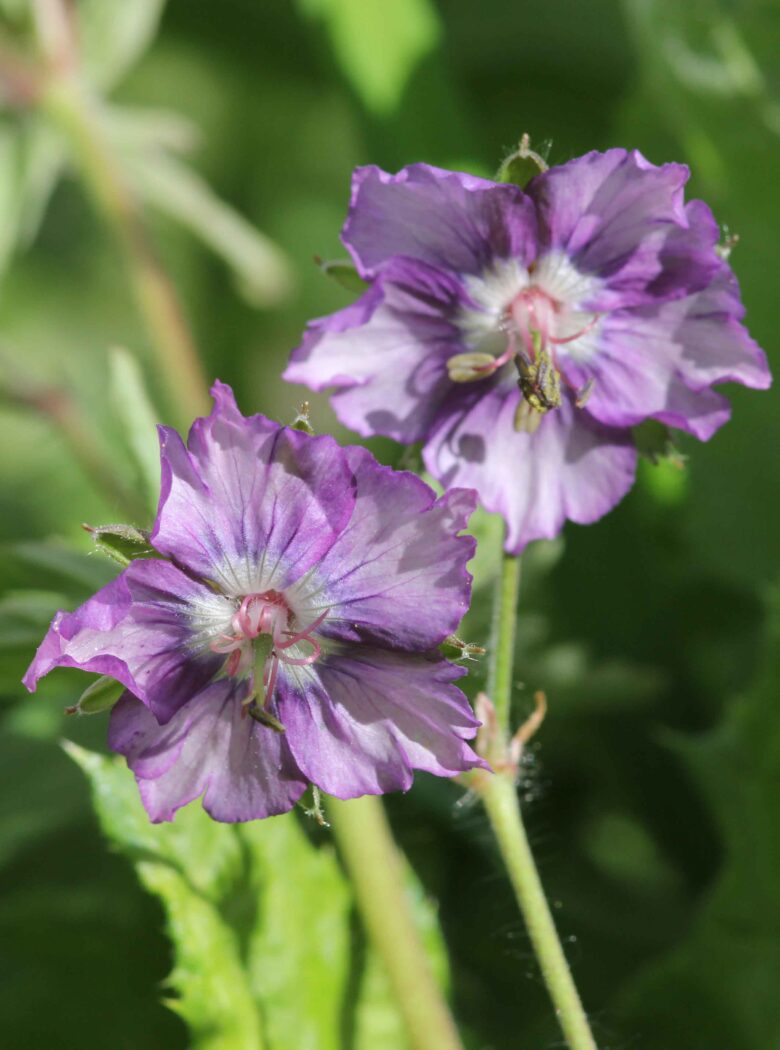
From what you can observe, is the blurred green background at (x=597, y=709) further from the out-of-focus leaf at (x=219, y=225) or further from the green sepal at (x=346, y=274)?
the green sepal at (x=346, y=274)

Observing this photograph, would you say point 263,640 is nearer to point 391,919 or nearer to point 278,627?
point 278,627

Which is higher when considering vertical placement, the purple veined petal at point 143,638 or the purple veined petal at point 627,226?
the purple veined petal at point 627,226

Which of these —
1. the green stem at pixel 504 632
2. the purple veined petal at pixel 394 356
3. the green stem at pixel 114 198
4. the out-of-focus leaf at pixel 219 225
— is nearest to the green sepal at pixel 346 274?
the purple veined petal at pixel 394 356

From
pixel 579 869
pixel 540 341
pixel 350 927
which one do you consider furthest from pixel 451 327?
pixel 579 869

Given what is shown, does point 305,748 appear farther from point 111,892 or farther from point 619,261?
point 111,892

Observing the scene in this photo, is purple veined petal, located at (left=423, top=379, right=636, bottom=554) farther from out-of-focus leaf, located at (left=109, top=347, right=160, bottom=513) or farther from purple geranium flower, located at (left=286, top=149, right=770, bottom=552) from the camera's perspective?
out-of-focus leaf, located at (left=109, top=347, right=160, bottom=513)

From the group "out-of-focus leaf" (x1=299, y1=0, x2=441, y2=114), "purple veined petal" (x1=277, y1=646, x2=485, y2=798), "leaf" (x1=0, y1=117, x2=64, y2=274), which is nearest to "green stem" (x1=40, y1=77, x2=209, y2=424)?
"leaf" (x1=0, y1=117, x2=64, y2=274)
